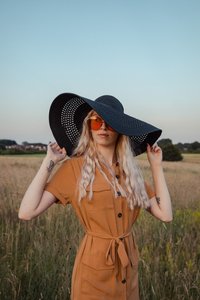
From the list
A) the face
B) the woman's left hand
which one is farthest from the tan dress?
the woman's left hand

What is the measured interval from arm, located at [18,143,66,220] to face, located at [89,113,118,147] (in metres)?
0.25

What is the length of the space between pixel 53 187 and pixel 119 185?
1.07 ft

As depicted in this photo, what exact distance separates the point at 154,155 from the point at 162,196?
234 millimetres

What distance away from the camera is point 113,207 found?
1832mm

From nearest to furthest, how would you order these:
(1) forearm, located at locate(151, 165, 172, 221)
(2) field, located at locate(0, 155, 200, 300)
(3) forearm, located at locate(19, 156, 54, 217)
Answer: (3) forearm, located at locate(19, 156, 54, 217)
(1) forearm, located at locate(151, 165, 172, 221)
(2) field, located at locate(0, 155, 200, 300)

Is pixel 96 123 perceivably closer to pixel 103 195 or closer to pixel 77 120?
pixel 77 120

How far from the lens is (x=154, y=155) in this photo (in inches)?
82.1

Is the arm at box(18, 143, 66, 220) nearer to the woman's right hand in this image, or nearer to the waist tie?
the woman's right hand

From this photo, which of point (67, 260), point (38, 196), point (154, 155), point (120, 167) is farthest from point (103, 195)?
point (67, 260)

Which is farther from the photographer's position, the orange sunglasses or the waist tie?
the orange sunglasses

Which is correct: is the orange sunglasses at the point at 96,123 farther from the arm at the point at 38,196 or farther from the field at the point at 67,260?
the field at the point at 67,260

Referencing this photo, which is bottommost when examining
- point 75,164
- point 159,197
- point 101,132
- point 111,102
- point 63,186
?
point 159,197

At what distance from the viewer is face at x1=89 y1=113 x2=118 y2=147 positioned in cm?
190

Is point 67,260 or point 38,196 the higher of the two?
point 38,196
